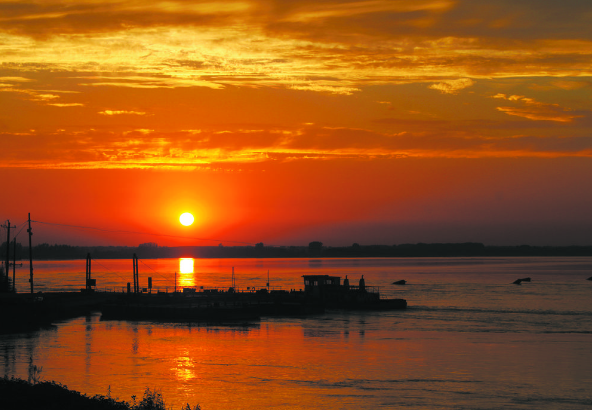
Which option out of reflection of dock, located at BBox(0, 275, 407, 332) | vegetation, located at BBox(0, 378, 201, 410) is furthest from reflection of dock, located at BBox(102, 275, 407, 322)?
vegetation, located at BBox(0, 378, 201, 410)

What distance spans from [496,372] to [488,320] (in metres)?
41.5

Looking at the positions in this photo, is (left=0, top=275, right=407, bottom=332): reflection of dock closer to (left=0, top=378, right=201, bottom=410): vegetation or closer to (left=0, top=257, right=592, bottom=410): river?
(left=0, top=257, right=592, bottom=410): river

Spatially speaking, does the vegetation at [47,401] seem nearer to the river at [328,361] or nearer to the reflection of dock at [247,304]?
→ the river at [328,361]

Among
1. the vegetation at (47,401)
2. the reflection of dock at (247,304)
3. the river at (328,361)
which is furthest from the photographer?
the reflection of dock at (247,304)

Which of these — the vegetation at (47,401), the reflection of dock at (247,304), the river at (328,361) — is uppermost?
the vegetation at (47,401)

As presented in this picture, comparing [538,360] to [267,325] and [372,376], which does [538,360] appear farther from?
[267,325]

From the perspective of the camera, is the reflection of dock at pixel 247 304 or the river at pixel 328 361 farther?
the reflection of dock at pixel 247 304

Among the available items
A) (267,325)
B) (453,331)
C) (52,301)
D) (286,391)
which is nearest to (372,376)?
(286,391)

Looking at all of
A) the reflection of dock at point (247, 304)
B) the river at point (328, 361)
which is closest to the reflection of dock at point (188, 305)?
the reflection of dock at point (247, 304)

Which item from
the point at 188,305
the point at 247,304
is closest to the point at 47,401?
the point at 247,304

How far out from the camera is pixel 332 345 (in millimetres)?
63219

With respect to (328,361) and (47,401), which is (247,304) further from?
(47,401)

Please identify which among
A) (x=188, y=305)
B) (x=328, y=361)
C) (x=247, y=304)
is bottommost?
(x=328, y=361)

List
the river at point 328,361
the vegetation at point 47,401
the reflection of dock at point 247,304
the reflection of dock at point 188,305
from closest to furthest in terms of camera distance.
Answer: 1. the vegetation at point 47,401
2. the river at point 328,361
3. the reflection of dock at point 188,305
4. the reflection of dock at point 247,304
